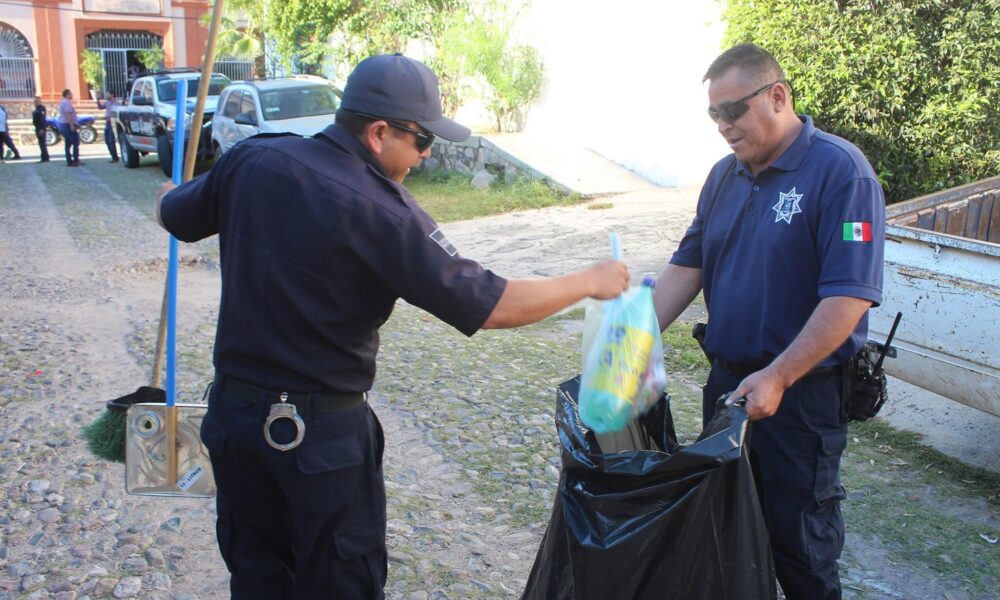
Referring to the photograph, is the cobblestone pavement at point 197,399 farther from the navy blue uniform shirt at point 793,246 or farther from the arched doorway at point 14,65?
the arched doorway at point 14,65

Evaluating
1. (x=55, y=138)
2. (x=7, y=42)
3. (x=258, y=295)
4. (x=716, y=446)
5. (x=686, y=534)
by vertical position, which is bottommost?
(x=55, y=138)

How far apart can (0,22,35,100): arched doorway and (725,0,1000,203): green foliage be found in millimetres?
28544

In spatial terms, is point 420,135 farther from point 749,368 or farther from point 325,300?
point 749,368

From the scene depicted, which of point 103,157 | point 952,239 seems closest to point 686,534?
point 952,239

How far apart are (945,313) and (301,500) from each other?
3.10 meters

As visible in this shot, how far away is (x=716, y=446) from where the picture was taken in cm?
222

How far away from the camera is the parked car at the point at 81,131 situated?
25953 millimetres

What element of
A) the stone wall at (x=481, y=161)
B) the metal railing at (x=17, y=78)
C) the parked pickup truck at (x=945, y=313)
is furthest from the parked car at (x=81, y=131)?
the parked pickup truck at (x=945, y=313)

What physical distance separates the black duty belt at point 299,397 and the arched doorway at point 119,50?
108 ft

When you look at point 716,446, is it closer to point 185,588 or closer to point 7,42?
point 185,588

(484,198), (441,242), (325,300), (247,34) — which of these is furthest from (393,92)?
(247,34)

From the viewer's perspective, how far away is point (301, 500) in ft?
7.50

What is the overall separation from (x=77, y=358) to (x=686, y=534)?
523 centimetres

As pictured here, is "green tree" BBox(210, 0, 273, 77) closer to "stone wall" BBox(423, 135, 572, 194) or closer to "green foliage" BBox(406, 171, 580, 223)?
"stone wall" BBox(423, 135, 572, 194)
